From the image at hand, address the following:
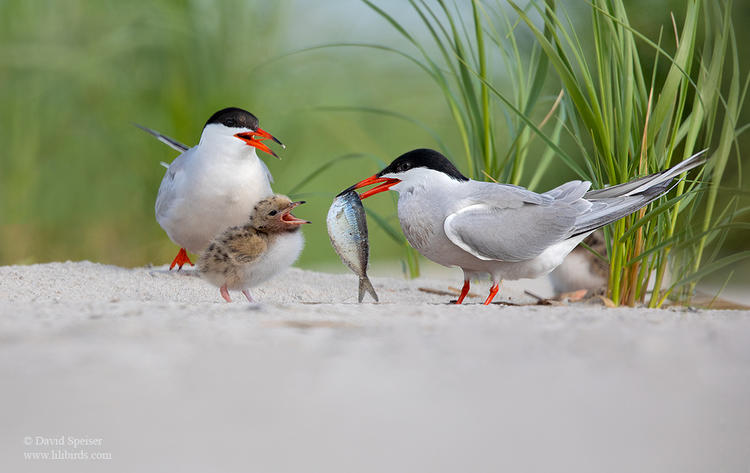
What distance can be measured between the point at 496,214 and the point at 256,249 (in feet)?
2.94

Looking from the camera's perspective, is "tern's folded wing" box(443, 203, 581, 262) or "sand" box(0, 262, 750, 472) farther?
"tern's folded wing" box(443, 203, 581, 262)

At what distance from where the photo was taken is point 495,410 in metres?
1.27

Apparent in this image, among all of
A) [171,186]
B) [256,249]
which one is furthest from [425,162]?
[171,186]

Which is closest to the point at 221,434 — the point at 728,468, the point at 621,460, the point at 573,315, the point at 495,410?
the point at 495,410

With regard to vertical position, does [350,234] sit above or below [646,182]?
below

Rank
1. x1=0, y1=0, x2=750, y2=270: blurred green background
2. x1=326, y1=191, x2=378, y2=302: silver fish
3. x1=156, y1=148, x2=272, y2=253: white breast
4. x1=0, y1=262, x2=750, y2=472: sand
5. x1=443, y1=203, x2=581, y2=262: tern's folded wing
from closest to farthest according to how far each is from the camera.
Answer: x1=0, y1=262, x2=750, y2=472: sand
x1=443, y1=203, x2=581, y2=262: tern's folded wing
x1=326, y1=191, x2=378, y2=302: silver fish
x1=156, y1=148, x2=272, y2=253: white breast
x1=0, y1=0, x2=750, y2=270: blurred green background

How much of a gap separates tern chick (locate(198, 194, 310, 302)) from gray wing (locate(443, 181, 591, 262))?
603mm

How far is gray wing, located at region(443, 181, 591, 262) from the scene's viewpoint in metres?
2.53

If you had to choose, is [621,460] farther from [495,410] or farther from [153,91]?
[153,91]

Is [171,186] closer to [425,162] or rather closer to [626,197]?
[425,162]

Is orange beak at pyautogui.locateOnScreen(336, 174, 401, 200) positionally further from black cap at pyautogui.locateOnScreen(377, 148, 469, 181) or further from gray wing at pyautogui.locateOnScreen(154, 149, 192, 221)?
gray wing at pyautogui.locateOnScreen(154, 149, 192, 221)

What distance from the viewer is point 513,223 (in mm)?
2596

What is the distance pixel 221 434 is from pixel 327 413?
178 mm

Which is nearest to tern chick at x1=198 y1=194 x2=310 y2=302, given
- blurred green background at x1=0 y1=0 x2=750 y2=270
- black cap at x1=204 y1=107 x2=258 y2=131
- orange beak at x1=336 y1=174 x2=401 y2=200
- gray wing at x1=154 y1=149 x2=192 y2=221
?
orange beak at x1=336 y1=174 x2=401 y2=200
